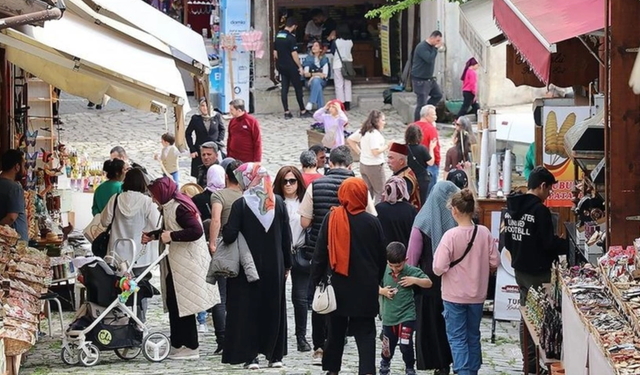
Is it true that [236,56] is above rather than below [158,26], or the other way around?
above

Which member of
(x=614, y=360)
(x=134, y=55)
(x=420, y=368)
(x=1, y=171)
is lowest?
(x=420, y=368)

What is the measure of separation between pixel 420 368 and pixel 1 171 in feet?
14.4

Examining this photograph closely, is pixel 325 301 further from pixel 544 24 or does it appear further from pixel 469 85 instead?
pixel 469 85

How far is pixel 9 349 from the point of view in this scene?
32.2ft

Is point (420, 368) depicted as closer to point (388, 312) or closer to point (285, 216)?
point (388, 312)

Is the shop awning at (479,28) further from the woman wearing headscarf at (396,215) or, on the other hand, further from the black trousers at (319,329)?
the black trousers at (319,329)

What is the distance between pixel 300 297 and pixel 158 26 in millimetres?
3478

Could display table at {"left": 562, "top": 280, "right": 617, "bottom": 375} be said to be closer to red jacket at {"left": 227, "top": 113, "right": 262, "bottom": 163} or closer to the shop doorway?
red jacket at {"left": 227, "top": 113, "right": 262, "bottom": 163}

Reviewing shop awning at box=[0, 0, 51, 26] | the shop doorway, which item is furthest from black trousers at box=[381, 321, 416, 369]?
the shop doorway

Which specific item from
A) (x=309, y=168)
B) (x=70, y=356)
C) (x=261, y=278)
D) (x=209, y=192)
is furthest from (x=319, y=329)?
(x=209, y=192)

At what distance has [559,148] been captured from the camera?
12469 millimetres

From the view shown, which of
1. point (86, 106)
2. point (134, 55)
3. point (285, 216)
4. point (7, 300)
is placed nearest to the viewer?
point (7, 300)

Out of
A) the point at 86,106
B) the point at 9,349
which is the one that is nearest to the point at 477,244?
the point at 9,349

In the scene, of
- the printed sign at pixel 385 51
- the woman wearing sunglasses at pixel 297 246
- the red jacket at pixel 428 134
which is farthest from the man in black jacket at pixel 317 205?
the printed sign at pixel 385 51
